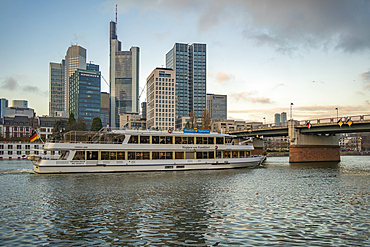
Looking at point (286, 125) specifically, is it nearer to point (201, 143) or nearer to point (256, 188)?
point (201, 143)

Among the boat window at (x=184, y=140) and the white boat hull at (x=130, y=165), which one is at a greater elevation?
the boat window at (x=184, y=140)

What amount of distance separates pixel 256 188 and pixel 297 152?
1954 inches

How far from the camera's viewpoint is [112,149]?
44.8 metres

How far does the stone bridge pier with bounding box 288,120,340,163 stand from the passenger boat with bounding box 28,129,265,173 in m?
27.2

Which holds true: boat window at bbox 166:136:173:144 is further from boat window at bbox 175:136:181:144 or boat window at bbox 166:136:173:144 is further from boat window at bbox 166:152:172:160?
boat window at bbox 166:152:172:160

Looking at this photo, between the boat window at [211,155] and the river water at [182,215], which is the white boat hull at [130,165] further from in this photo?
the river water at [182,215]

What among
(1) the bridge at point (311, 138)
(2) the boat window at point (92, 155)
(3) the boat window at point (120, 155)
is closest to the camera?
(2) the boat window at point (92, 155)

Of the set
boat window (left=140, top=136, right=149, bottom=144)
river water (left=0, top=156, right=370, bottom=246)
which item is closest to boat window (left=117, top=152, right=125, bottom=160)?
boat window (left=140, top=136, right=149, bottom=144)

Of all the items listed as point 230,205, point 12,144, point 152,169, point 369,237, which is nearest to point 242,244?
point 369,237

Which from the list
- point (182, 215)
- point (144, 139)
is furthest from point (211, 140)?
point (182, 215)

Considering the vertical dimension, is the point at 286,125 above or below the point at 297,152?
above

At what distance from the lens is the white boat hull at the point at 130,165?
137ft

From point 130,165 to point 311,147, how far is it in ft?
175

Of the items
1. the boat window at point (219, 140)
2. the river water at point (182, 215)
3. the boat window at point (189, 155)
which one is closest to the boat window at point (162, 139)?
the boat window at point (189, 155)
